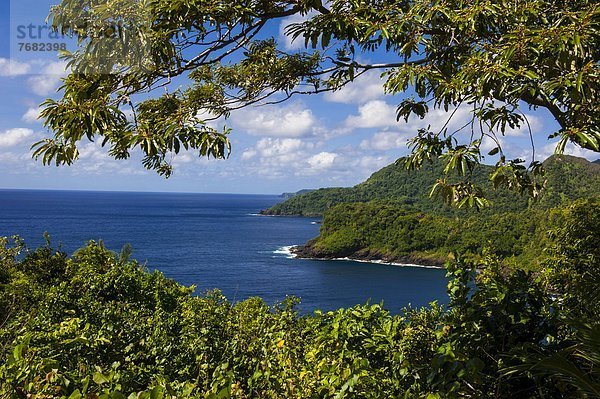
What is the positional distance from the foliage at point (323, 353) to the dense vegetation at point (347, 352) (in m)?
0.01

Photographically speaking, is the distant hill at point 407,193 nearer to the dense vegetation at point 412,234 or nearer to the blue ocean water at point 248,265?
the dense vegetation at point 412,234

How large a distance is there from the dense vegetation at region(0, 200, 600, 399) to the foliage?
0.04 feet

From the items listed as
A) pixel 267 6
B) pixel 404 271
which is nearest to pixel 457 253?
pixel 267 6

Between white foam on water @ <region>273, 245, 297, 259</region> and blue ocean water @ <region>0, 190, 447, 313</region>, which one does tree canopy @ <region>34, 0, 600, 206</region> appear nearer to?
blue ocean water @ <region>0, 190, 447, 313</region>

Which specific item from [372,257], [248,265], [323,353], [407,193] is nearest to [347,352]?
[323,353]

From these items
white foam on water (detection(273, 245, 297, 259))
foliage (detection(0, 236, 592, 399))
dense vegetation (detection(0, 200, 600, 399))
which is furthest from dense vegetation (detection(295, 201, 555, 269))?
foliage (detection(0, 236, 592, 399))

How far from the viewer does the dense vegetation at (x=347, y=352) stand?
2.73 meters

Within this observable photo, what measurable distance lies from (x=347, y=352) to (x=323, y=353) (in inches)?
9.3

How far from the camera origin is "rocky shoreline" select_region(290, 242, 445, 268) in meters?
69.7

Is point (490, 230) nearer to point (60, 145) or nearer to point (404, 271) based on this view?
A: point (404, 271)

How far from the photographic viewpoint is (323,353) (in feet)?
14.8

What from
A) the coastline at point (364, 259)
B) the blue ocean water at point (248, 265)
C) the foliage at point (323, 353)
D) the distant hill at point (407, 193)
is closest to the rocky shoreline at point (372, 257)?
the coastline at point (364, 259)

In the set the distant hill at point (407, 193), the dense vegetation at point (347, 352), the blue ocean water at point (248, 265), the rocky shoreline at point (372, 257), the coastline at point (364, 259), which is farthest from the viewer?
the distant hill at point (407, 193)

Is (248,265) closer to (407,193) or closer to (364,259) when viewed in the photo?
(364,259)
